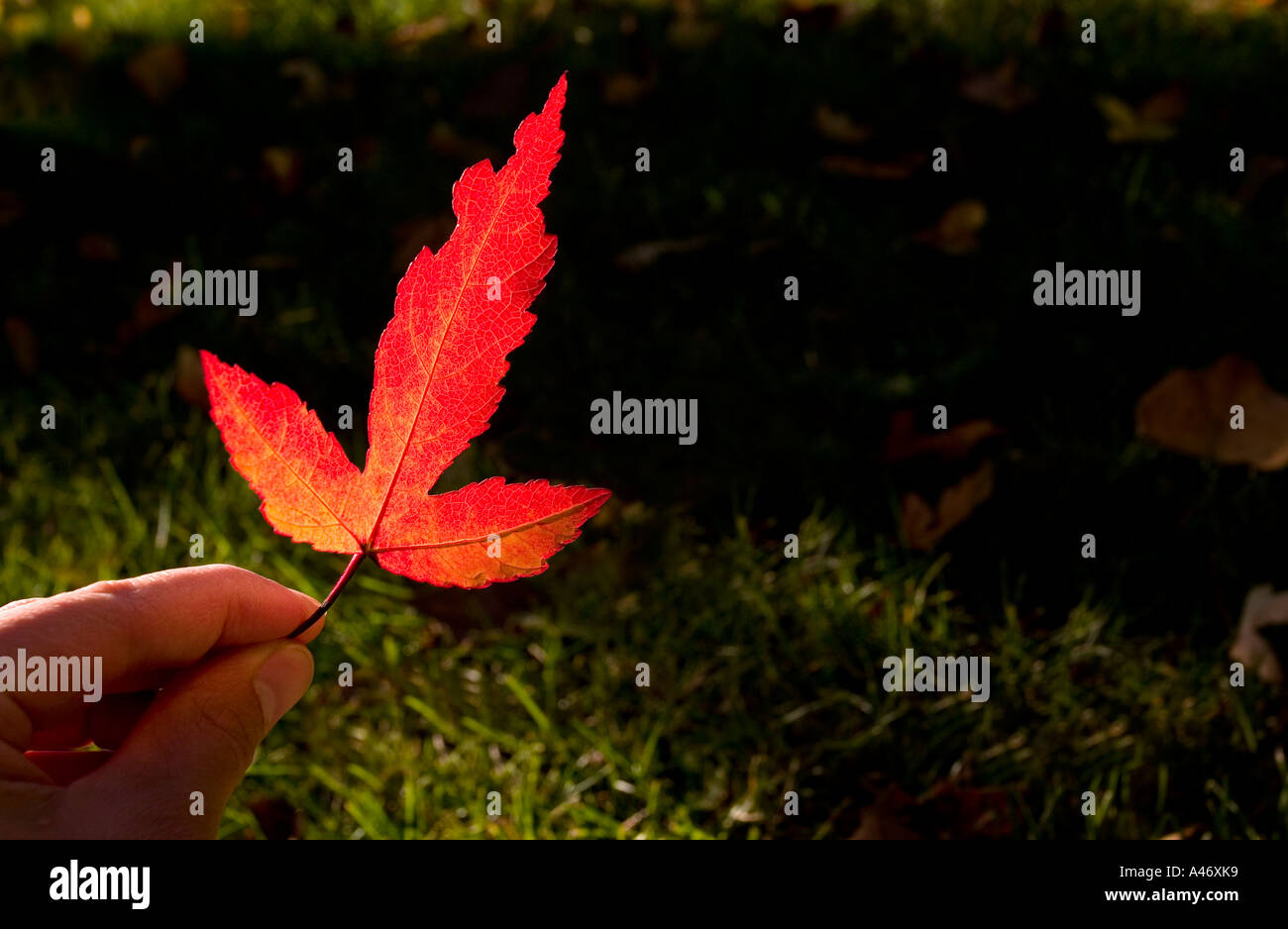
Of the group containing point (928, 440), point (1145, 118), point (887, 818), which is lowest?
point (887, 818)

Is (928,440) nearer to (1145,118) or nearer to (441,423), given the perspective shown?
(1145,118)

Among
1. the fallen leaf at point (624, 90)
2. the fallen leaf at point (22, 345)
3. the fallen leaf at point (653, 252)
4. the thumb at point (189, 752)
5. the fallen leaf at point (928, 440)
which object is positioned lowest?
the thumb at point (189, 752)

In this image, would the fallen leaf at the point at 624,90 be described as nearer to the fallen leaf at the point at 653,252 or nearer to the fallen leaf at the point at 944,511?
the fallen leaf at the point at 653,252

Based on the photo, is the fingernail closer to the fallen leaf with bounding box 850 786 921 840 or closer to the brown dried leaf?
the fallen leaf with bounding box 850 786 921 840

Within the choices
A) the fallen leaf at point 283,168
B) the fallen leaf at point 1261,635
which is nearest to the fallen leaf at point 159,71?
the fallen leaf at point 283,168

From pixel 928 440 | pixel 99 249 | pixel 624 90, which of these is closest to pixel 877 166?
pixel 624 90

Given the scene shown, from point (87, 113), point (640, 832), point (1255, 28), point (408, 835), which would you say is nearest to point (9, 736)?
point (408, 835)
